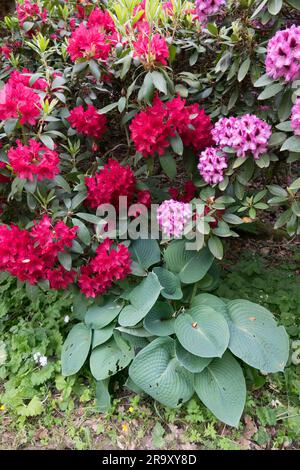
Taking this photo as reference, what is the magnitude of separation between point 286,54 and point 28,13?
1.42 meters

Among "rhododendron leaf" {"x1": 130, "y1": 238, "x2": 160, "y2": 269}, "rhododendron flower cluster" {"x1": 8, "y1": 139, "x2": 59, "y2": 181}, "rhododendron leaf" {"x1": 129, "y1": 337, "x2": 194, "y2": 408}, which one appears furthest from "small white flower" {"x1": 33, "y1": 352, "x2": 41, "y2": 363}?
"rhododendron flower cluster" {"x1": 8, "y1": 139, "x2": 59, "y2": 181}

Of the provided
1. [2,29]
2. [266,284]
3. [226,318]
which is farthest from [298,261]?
[2,29]

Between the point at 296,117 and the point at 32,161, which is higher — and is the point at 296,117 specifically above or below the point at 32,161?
above

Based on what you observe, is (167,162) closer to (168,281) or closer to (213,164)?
(213,164)

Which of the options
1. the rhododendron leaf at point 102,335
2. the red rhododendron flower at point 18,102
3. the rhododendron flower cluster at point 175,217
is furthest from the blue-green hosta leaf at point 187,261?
the red rhododendron flower at point 18,102

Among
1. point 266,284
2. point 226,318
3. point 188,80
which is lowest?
point 266,284

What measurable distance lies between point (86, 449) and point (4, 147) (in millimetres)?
1283

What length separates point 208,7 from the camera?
1.79m

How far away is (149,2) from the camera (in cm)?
169

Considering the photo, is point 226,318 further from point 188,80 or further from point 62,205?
point 188,80

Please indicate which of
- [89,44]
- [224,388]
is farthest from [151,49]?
[224,388]

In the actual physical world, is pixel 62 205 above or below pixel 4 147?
below

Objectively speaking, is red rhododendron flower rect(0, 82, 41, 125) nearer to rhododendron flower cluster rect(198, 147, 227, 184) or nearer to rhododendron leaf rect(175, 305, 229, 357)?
rhododendron flower cluster rect(198, 147, 227, 184)

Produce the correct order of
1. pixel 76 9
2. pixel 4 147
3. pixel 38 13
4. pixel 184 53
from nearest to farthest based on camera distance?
pixel 4 147 → pixel 184 53 → pixel 38 13 → pixel 76 9
